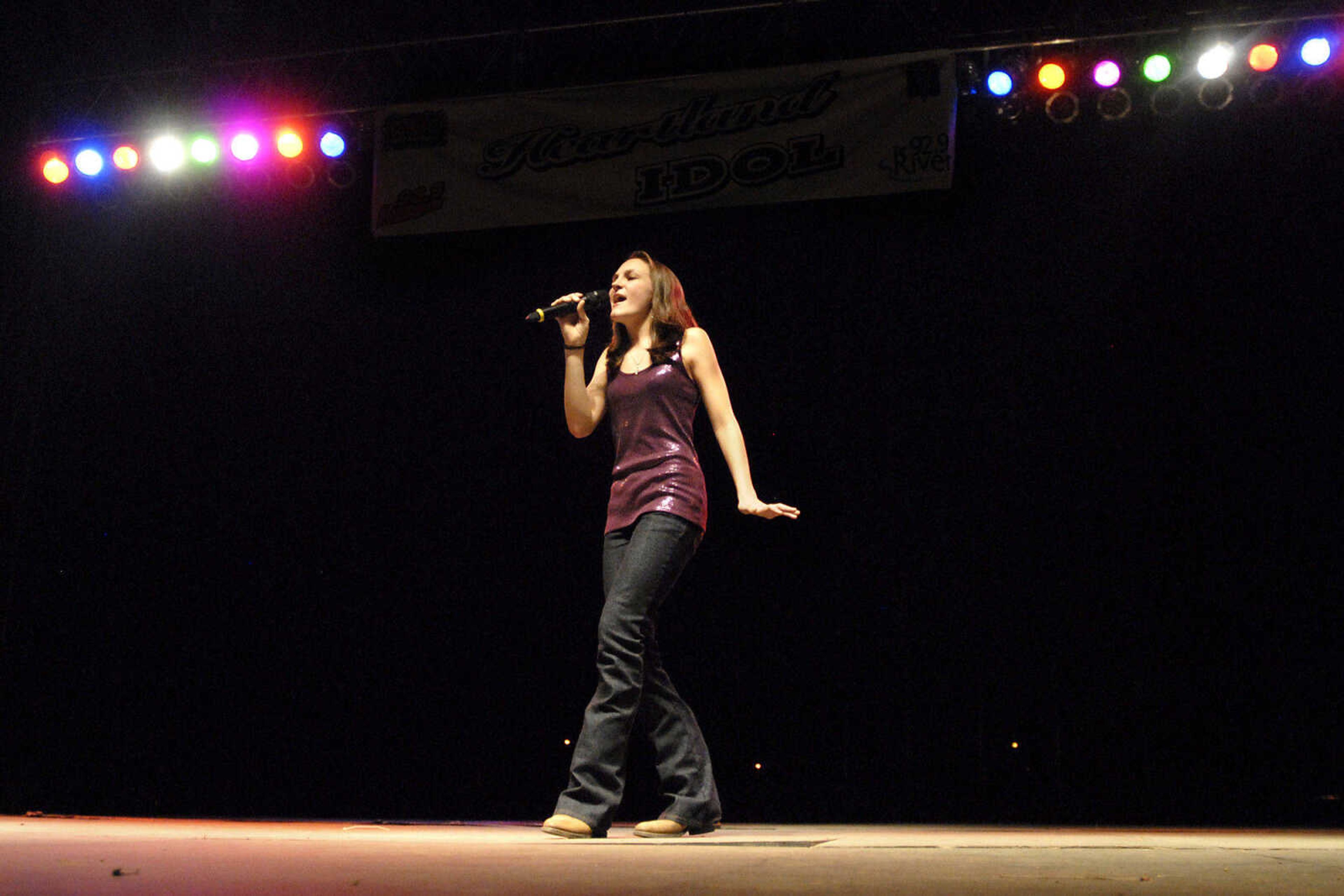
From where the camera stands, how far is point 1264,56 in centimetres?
498

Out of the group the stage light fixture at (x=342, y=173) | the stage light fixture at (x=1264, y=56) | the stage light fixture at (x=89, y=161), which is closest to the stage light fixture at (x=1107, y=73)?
the stage light fixture at (x=1264, y=56)

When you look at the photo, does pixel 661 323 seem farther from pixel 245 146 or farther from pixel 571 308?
pixel 245 146

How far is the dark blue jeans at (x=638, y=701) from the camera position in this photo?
9.02ft

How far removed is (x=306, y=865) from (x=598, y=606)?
3508mm

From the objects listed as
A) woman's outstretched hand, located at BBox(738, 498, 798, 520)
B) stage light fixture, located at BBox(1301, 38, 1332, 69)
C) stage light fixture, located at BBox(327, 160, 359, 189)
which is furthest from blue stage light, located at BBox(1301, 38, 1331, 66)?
stage light fixture, located at BBox(327, 160, 359, 189)

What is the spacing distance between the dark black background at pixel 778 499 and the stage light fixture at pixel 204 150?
250mm

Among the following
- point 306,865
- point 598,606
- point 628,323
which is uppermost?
point 628,323

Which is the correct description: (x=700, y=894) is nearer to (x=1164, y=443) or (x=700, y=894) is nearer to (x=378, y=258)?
(x=1164, y=443)

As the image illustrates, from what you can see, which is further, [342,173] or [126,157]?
[126,157]

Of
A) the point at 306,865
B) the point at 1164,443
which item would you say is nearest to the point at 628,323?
the point at 306,865

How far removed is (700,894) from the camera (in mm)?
1512

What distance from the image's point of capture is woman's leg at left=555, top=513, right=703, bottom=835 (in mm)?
2744

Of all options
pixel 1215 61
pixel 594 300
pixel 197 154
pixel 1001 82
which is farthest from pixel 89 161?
pixel 1215 61

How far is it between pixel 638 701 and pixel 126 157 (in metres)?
4.54
